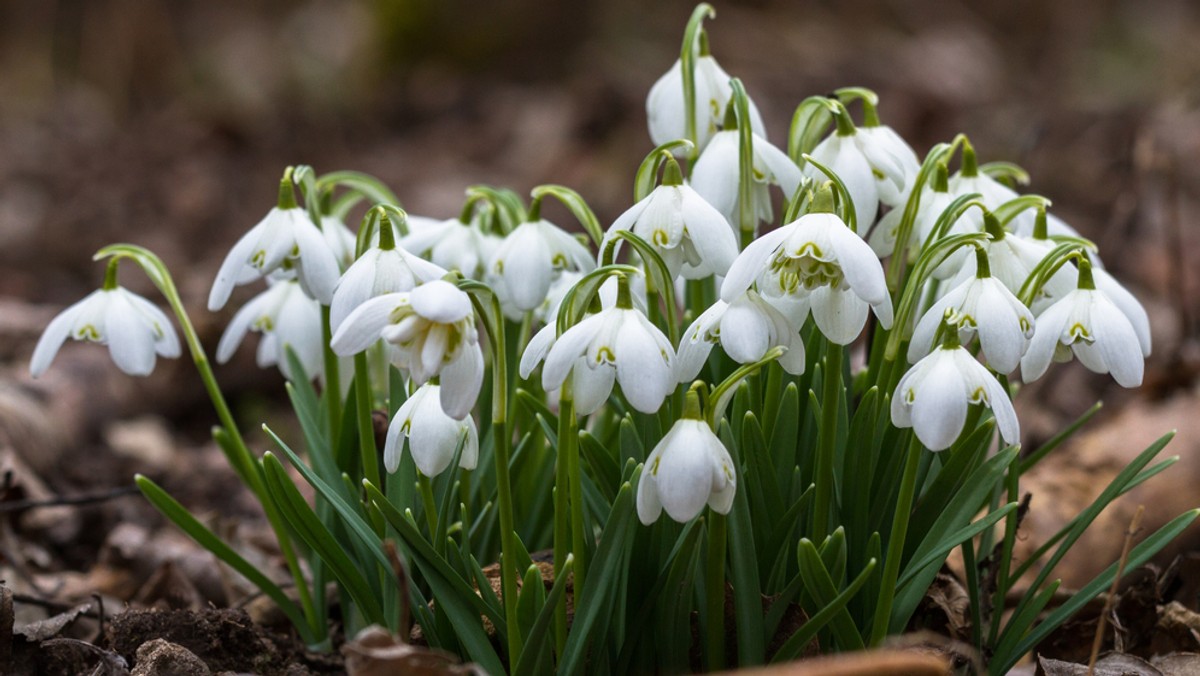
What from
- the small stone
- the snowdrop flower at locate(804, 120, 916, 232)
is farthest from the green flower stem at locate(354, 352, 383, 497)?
the snowdrop flower at locate(804, 120, 916, 232)

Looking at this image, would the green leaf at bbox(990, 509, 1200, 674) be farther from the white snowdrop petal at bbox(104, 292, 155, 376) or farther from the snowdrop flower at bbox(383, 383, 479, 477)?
the white snowdrop petal at bbox(104, 292, 155, 376)

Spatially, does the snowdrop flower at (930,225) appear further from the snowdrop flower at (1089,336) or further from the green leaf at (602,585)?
the green leaf at (602,585)

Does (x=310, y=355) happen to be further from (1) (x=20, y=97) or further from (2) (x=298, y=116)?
(1) (x=20, y=97)

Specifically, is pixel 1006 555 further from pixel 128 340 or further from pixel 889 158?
pixel 128 340

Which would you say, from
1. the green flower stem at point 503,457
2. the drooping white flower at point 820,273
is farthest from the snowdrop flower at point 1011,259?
the green flower stem at point 503,457

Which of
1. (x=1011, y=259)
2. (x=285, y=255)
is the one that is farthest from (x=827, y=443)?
(x=285, y=255)

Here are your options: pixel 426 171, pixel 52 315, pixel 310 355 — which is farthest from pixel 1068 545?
pixel 426 171

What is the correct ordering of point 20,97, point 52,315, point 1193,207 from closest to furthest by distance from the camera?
1. point 52,315
2. point 1193,207
3. point 20,97
